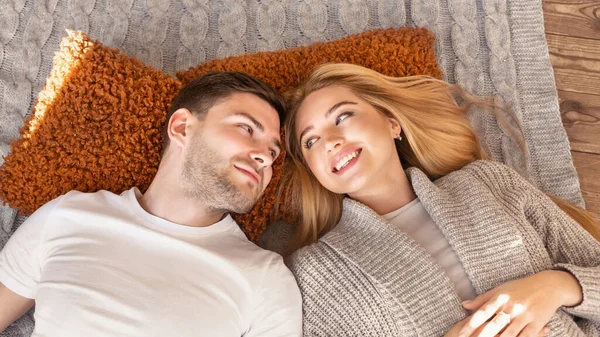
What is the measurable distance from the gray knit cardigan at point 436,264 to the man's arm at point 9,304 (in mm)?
816

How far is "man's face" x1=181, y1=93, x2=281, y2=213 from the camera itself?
1596mm

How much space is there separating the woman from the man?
16cm

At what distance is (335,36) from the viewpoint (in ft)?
7.04

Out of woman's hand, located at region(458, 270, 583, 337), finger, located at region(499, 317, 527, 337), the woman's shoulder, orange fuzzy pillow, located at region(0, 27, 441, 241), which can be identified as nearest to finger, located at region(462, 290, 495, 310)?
woman's hand, located at region(458, 270, 583, 337)

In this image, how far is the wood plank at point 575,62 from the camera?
85.4 inches

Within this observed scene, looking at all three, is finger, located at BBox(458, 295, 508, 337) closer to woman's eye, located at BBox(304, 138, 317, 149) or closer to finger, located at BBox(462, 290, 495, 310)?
finger, located at BBox(462, 290, 495, 310)

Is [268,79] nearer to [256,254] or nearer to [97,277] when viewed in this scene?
[256,254]

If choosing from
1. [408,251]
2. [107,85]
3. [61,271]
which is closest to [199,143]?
[107,85]

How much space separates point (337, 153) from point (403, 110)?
1.18 feet

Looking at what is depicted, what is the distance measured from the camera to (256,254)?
5.47 ft

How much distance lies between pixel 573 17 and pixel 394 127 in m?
0.99

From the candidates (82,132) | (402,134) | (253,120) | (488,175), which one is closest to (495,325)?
(488,175)

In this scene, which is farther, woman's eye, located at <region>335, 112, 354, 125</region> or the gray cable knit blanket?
the gray cable knit blanket

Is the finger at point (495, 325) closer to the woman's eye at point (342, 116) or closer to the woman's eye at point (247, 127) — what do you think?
the woman's eye at point (342, 116)
